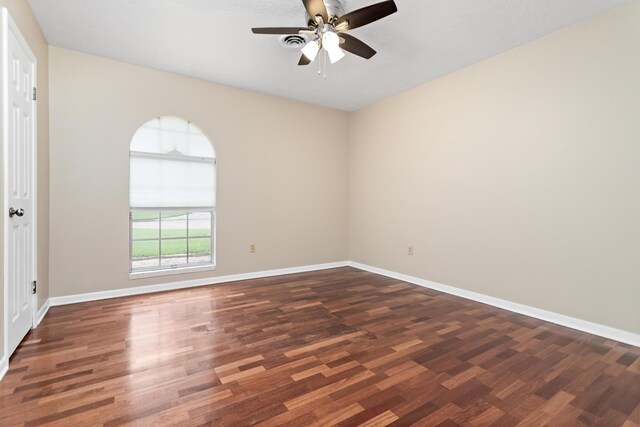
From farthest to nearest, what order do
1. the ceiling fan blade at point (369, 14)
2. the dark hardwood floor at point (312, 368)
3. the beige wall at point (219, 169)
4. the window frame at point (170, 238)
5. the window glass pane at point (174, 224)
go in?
the window glass pane at point (174, 224) < the window frame at point (170, 238) < the beige wall at point (219, 169) < the ceiling fan blade at point (369, 14) < the dark hardwood floor at point (312, 368)

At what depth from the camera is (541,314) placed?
306 cm

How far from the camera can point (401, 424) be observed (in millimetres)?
1557

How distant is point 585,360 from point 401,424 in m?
1.66

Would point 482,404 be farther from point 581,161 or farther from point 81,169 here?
point 81,169

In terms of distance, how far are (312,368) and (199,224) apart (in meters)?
2.83

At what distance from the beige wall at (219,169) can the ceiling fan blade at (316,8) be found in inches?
92.9

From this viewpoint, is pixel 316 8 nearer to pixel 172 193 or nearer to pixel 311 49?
pixel 311 49

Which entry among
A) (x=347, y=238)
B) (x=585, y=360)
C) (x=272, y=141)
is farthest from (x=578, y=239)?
(x=272, y=141)

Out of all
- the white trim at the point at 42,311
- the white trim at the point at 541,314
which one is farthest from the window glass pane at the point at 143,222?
the white trim at the point at 541,314

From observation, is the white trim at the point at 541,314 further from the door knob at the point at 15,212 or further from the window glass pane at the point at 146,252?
the door knob at the point at 15,212

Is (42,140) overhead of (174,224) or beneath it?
overhead

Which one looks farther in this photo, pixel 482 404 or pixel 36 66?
pixel 36 66

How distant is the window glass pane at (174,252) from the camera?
4.16 meters

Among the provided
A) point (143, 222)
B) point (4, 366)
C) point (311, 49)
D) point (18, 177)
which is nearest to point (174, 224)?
point (143, 222)
